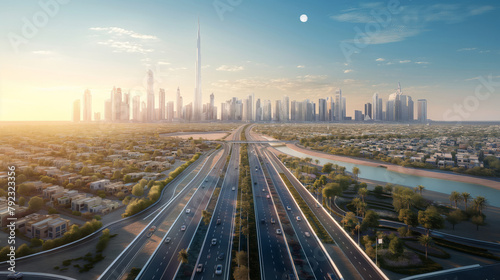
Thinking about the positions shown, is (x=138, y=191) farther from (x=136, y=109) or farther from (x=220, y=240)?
(x=136, y=109)

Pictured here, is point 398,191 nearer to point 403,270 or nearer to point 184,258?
point 403,270

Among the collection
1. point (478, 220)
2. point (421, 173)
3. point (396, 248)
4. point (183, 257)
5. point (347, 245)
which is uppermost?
point (421, 173)

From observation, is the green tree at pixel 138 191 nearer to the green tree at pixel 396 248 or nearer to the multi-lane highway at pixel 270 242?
the multi-lane highway at pixel 270 242

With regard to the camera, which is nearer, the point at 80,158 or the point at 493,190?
the point at 493,190

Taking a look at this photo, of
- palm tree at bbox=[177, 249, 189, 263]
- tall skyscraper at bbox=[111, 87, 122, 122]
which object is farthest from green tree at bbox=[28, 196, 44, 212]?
tall skyscraper at bbox=[111, 87, 122, 122]

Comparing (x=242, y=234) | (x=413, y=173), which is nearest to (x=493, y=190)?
(x=413, y=173)

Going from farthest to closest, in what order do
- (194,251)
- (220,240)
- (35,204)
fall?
(35,204) < (220,240) < (194,251)

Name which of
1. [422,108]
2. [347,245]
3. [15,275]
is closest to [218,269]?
[347,245]
